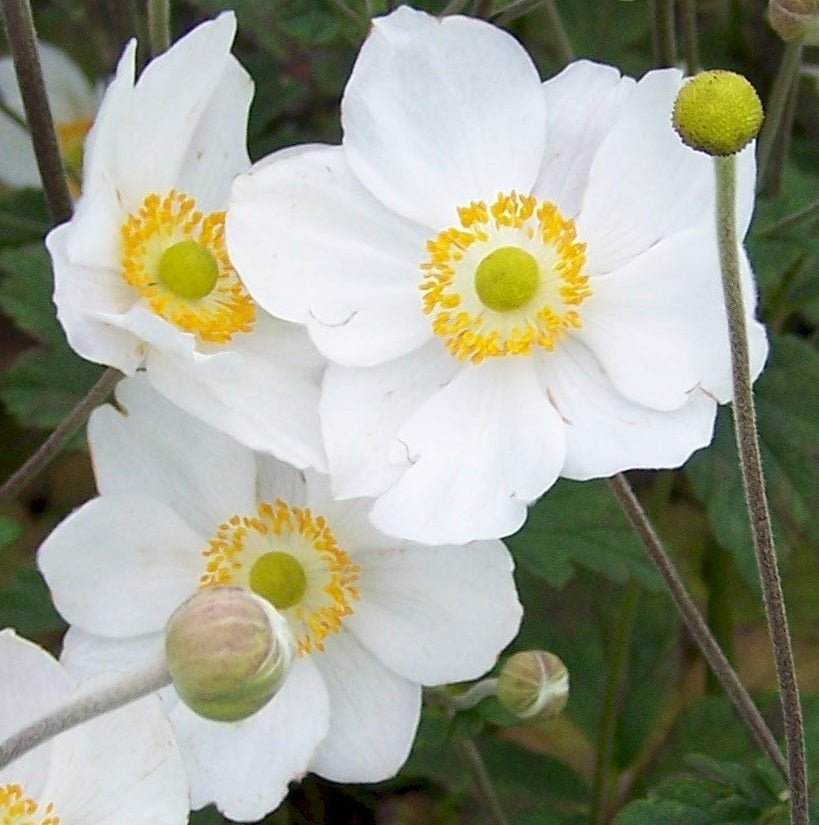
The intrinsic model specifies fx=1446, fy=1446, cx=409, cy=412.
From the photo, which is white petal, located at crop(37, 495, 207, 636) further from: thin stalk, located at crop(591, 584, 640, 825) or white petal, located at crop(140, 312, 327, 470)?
thin stalk, located at crop(591, 584, 640, 825)

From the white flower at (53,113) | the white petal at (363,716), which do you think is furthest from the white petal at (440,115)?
the white flower at (53,113)

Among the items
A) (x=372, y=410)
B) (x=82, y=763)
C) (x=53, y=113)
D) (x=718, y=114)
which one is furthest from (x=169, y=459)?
(x=53, y=113)

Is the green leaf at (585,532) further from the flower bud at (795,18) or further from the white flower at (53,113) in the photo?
the white flower at (53,113)

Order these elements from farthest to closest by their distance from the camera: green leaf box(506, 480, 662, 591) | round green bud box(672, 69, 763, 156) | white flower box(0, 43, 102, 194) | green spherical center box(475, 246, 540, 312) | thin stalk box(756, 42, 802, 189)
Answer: white flower box(0, 43, 102, 194) → green leaf box(506, 480, 662, 591) → thin stalk box(756, 42, 802, 189) → green spherical center box(475, 246, 540, 312) → round green bud box(672, 69, 763, 156)

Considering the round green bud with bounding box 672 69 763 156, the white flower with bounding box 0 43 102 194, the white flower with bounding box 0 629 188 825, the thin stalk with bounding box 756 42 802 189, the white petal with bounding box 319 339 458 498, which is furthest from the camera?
the white flower with bounding box 0 43 102 194

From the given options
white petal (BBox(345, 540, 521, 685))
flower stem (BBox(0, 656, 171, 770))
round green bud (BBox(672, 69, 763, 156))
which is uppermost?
round green bud (BBox(672, 69, 763, 156))

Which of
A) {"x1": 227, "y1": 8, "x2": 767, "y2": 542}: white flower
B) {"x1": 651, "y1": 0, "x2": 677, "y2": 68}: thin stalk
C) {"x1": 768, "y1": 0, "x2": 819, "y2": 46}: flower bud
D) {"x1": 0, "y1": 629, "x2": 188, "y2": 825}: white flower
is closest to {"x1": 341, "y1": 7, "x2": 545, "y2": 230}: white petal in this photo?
{"x1": 227, "y1": 8, "x2": 767, "y2": 542}: white flower
